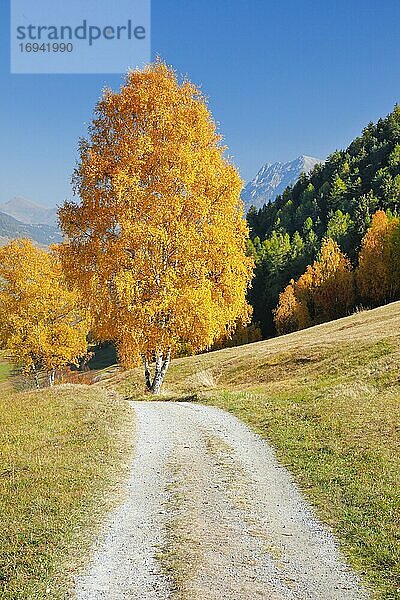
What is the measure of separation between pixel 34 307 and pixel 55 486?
34.1 meters

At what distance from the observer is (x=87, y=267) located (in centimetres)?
2386

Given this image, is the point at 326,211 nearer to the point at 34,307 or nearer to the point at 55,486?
the point at 34,307

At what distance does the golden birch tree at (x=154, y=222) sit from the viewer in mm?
22844

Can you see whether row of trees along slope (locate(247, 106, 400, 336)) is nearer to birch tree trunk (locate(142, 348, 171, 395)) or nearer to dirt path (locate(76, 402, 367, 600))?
birch tree trunk (locate(142, 348, 171, 395))

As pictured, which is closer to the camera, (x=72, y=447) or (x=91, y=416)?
(x=72, y=447)

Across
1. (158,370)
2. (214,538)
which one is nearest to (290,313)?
(158,370)

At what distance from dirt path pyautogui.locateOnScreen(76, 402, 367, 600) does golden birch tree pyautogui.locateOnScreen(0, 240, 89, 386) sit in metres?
31.4

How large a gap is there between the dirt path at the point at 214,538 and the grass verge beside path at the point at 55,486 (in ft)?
1.46

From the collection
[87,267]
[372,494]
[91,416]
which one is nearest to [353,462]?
[372,494]

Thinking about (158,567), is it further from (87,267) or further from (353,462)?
(87,267)

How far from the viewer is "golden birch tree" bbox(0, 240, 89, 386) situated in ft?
143

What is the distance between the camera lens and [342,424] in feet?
54.4

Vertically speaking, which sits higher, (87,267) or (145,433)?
(87,267)

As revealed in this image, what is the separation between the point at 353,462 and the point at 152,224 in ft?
45.4
